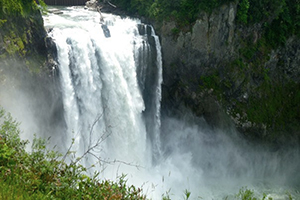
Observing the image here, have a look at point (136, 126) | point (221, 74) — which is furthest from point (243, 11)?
point (136, 126)

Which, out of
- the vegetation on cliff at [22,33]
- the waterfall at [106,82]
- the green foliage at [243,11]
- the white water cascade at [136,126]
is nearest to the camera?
the vegetation on cliff at [22,33]

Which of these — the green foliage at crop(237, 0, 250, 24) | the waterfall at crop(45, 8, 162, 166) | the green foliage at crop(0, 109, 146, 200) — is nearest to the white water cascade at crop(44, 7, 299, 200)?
the waterfall at crop(45, 8, 162, 166)

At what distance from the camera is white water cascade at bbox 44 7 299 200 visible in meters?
14.6

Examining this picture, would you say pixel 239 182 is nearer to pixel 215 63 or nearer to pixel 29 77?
pixel 215 63

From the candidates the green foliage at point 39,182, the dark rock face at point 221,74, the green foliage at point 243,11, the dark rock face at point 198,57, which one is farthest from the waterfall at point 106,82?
the green foliage at point 39,182

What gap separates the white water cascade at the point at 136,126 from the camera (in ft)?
47.9

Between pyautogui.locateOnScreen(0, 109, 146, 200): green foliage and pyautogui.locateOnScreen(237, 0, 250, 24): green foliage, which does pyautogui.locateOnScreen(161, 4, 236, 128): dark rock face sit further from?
pyautogui.locateOnScreen(0, 109, 146, 200): green foliage

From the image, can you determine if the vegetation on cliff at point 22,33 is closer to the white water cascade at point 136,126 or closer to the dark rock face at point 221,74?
the white water cascade at point 136,126

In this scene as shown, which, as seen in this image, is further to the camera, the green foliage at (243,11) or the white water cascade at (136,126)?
the green foliage at (243,11)

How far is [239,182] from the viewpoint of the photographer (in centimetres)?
2002

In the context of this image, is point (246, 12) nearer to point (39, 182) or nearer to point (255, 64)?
point (255, 64)

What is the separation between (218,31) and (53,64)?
35.5ft

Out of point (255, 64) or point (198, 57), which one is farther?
point (255, 64)

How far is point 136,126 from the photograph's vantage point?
17797 mm
